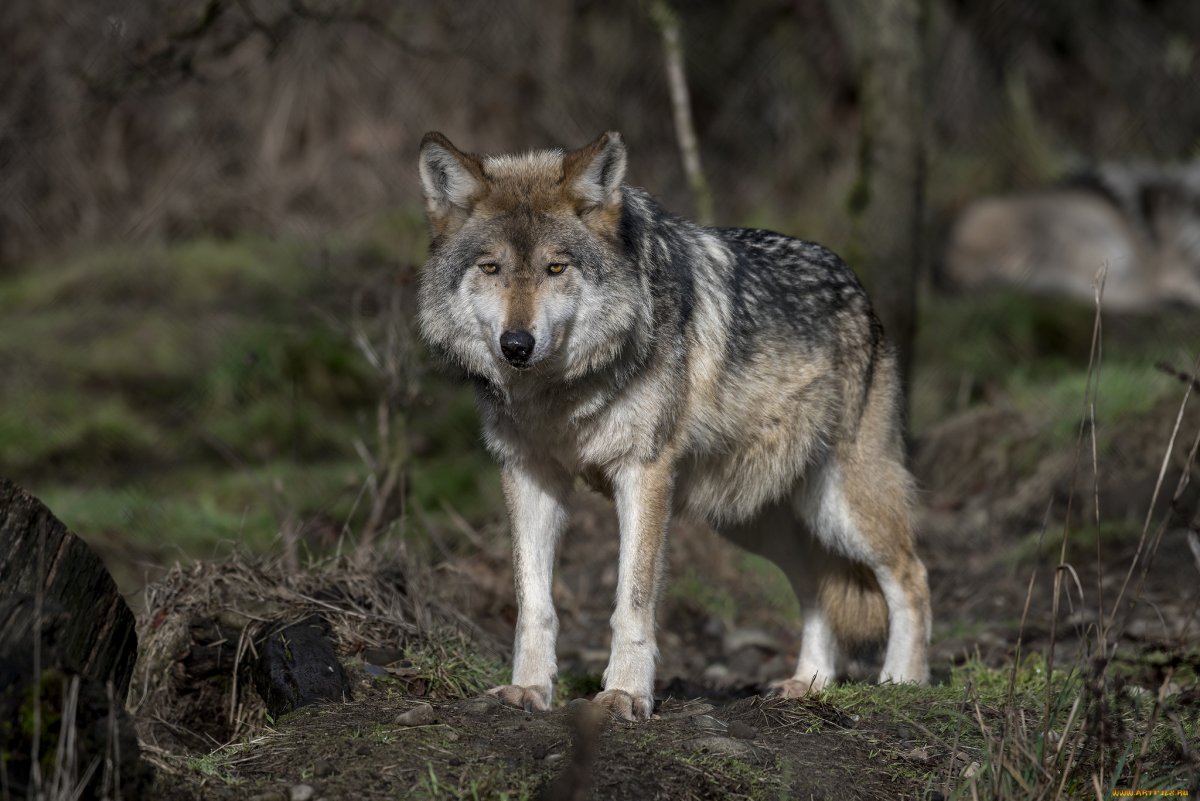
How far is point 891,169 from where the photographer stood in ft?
27.8

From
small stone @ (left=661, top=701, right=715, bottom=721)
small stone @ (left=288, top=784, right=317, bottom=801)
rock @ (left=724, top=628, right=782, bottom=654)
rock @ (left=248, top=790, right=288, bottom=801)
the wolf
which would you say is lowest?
rock @ (left=724, top=628, right=782, bottom=654)

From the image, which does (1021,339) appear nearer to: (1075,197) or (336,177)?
(1075,197)

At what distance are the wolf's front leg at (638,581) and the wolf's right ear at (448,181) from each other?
1140mm

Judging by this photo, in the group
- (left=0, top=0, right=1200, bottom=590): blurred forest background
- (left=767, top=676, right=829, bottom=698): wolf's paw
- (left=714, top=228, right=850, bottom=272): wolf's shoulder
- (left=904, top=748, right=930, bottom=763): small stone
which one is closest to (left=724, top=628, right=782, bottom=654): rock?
(left=767, top=676, right=829, bottom=698): wolf's paw

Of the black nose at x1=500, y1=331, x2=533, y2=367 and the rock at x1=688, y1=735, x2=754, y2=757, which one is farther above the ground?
the black nose at x1=500, y1=331, x2=533, y2=367

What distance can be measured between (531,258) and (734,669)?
296cm

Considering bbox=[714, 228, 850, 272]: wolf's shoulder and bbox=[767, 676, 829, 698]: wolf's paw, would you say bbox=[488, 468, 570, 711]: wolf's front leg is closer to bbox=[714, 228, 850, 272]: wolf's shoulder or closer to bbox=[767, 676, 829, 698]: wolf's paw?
bbox=[767, 676, 829, 698]: wolf's paw

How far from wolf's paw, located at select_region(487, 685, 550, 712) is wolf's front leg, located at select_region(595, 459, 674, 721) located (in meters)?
0.22

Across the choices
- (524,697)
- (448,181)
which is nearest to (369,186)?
(448,181)

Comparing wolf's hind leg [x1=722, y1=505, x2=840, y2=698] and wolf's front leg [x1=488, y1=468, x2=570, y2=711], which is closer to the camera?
wolf's front leg [x1=488, y1=468, x2=570, y2=711]

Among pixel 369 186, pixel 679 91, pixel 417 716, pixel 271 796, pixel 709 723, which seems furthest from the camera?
pixel 369 186

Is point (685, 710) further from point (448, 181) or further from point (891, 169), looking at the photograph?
point (891, 169)

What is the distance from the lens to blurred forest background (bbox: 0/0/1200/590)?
845 cm

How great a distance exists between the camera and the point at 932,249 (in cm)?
1340
